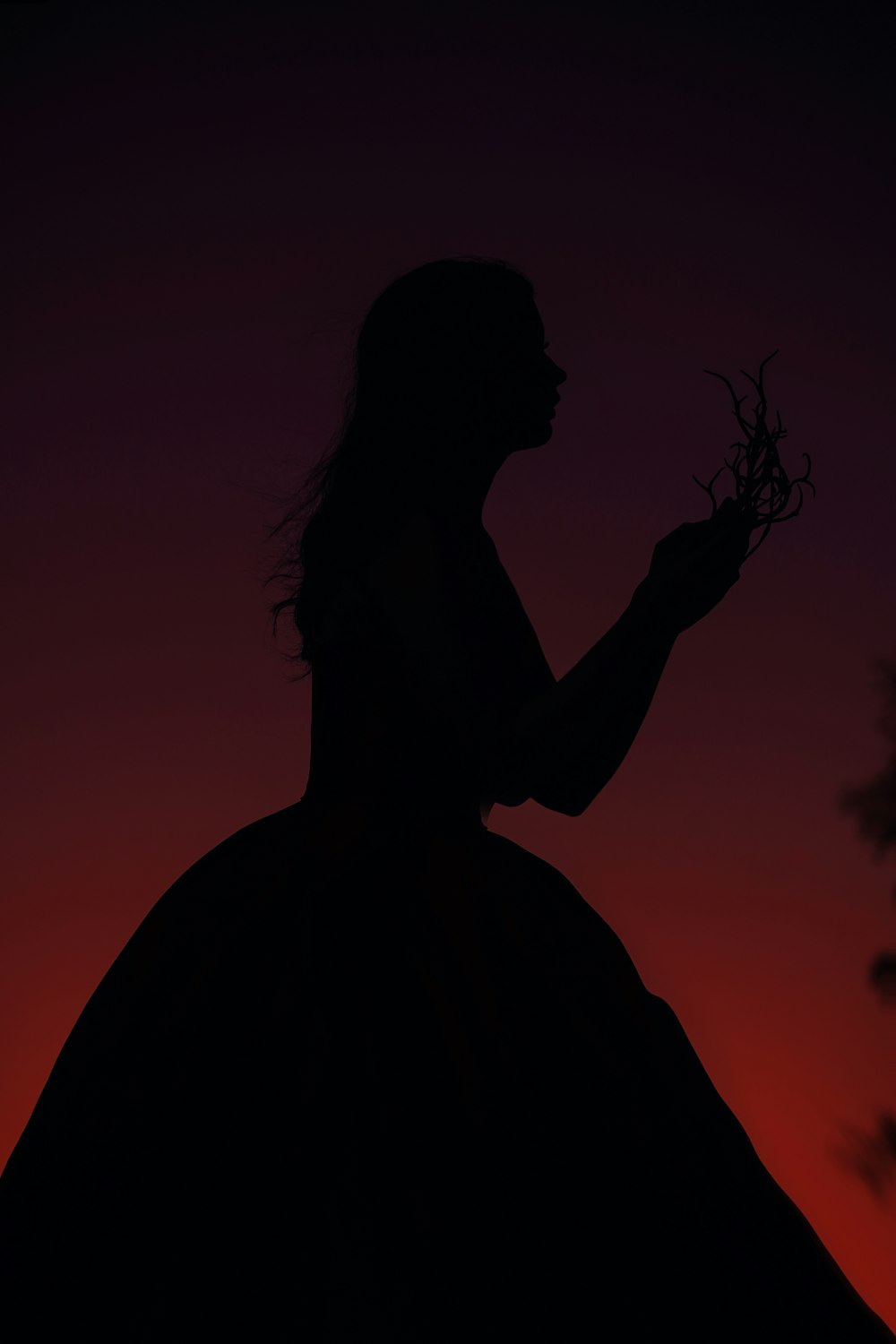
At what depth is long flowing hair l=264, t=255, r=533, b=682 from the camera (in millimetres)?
1765

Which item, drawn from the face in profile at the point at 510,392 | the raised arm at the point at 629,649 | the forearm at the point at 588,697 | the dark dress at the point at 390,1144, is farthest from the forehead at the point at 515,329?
the dark dress at the point at 390,1144

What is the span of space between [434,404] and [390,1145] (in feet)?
3.49

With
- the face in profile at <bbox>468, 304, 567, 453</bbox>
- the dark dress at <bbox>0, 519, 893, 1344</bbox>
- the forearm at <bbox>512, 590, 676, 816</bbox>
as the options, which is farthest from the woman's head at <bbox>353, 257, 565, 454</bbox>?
the dark dress at <bbox>0, 519, 893, 1344</bbox>

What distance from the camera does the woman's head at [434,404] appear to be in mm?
1771

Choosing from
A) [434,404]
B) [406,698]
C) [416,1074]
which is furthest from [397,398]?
[416,1074]

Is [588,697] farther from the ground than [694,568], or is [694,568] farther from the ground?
[694,568]

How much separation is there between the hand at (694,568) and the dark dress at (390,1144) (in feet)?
1.24

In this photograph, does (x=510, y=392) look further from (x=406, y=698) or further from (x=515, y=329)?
(x=406, y=698)

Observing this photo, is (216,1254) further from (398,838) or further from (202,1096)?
(398,838)

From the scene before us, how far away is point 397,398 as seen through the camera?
1.84m

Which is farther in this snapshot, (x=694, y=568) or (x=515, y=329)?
(x=515, y=329)

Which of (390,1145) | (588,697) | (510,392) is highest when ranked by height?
(510,392)

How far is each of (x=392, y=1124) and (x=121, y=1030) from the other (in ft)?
1.12

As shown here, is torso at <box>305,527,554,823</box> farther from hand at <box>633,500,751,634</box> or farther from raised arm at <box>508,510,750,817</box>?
hand at <box>633,500,751,634</box>
